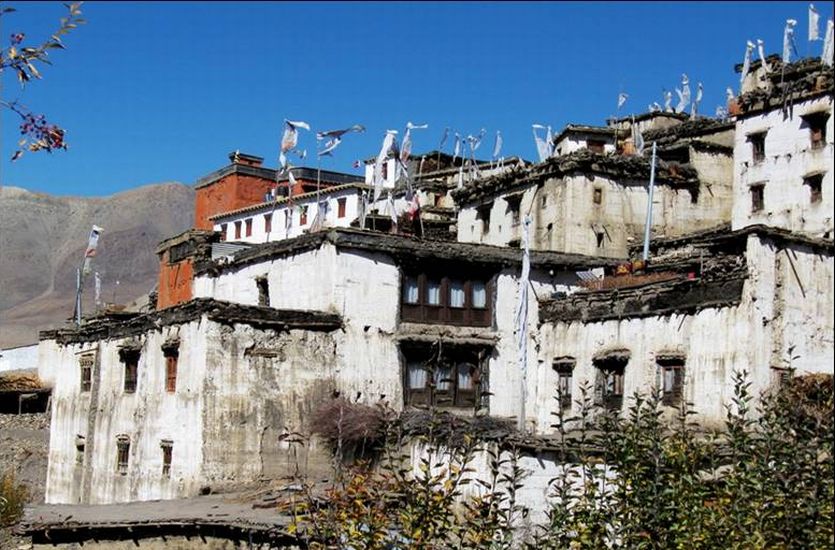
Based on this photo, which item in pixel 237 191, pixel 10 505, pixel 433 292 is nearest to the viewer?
pixel 10 505

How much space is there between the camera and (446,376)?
3356cm

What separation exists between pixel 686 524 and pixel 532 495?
1197cm

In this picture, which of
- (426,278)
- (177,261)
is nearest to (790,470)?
(426,278)

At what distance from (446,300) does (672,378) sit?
7.32 metres

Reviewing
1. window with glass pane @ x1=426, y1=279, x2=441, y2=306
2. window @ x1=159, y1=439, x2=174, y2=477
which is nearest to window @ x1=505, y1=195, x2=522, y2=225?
window with glass pane @ x1=426, y1=279, x2=441, y2=306

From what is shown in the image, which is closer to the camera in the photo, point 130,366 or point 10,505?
point 10,505

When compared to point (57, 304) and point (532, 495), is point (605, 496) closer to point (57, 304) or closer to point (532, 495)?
point (532, 495)

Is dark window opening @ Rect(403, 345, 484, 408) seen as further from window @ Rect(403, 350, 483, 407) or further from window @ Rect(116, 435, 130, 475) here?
window @ Rect(116, 435, 130, 475)

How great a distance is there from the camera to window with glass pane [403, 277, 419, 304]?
1314 inches

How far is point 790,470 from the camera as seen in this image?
12.1 meters

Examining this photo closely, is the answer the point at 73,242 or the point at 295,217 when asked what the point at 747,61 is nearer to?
the point at 295,217

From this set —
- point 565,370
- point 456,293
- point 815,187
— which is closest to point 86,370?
point 456,293

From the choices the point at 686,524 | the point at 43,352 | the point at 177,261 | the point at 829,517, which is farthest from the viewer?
the point at 43,352

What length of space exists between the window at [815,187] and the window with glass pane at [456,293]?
15068mm
